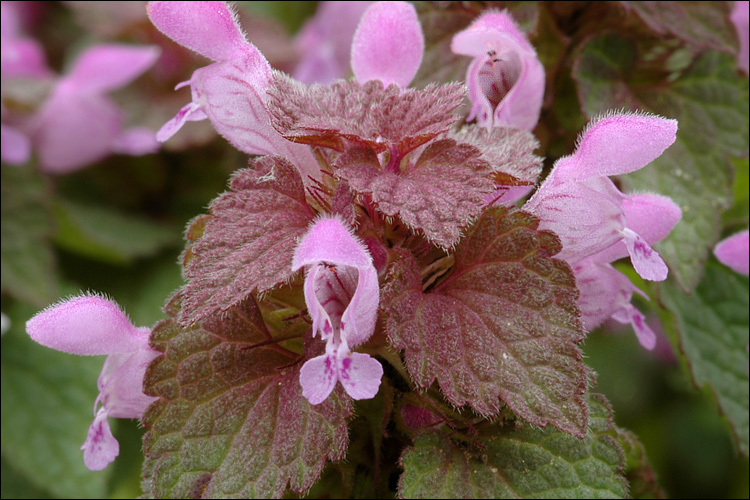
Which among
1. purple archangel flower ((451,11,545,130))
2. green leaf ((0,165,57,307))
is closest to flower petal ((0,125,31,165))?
green leaf ((0,165,57,307))

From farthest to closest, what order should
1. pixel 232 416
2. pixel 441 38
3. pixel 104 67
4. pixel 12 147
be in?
pixel 104 67
pixel 12 147
pixel 441 38
pixel 232 416

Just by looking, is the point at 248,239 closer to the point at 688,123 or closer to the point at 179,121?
the point at 179,121

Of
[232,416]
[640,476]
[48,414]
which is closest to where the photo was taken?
[232,416]

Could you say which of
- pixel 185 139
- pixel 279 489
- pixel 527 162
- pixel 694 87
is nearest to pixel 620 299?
pixel 527 162

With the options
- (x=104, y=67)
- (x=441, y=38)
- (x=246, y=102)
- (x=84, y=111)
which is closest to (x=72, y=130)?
(x=84, y=111)

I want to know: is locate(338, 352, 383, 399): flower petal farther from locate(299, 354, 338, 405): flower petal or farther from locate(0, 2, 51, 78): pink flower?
locate(0, 2, 51, 78): pink flower

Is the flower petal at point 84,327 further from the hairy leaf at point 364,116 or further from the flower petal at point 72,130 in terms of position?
the flower petal at point 72,130
